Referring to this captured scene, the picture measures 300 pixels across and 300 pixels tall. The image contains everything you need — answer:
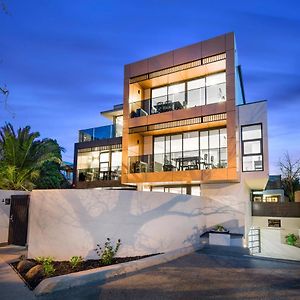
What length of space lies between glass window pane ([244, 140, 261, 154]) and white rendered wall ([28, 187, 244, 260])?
21.1 feet

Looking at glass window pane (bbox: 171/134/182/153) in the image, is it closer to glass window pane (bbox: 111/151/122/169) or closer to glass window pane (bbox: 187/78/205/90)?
glass window pane (bbox: 187/78/205/90)

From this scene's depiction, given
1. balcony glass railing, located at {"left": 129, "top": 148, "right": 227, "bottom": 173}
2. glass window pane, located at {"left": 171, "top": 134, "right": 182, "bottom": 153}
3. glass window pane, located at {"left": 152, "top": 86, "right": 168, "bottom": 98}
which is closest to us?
balcony glass railing, located at {"left": 129, "top": 148, "right": 227, "bottom": 173}

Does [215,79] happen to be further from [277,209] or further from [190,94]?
[277,209]

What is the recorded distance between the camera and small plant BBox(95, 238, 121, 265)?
8512mm

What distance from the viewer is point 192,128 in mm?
17031

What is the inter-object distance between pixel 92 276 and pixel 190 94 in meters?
13.0

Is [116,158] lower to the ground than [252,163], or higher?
higher

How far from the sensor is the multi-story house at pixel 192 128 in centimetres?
1466

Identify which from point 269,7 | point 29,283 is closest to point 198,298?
point 29,283

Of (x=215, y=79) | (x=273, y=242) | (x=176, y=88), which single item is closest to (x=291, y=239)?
(x=273, y=242)

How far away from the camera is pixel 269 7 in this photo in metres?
18.4

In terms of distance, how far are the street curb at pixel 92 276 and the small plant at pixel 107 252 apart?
681mm

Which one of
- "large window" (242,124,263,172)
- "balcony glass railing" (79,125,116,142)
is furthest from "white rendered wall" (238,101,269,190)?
"balcony glass railing" (79,125,116,142)

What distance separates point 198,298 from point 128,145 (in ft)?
39.4
